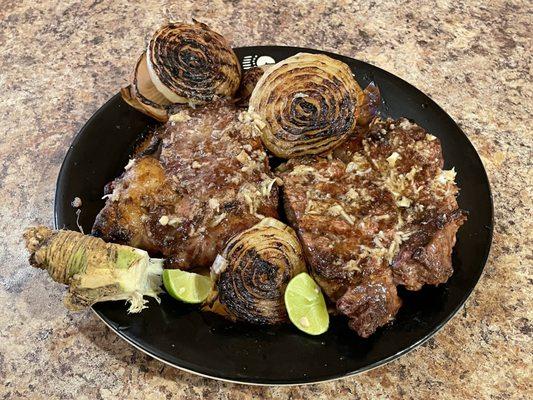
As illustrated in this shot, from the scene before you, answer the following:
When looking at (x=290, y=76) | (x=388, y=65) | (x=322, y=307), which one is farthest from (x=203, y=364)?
(x=388, y=65)

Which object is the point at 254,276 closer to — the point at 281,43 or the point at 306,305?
the point at 306,305

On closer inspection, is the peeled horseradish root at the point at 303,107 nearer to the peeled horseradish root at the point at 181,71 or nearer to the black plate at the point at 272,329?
the peeled horseradish root at the point at 181,71

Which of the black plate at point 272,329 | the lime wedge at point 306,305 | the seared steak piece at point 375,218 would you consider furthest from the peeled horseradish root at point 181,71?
the lime wedge at point 306,305

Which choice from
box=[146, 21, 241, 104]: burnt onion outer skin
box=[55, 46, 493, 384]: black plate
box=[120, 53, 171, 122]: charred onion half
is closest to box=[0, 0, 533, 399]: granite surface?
box=[55, 46, 493, 384]: black plate

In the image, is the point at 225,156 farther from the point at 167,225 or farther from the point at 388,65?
the point at 388,65

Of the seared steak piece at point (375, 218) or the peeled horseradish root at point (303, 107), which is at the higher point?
the peeled horseradish root at point (303, 107)
